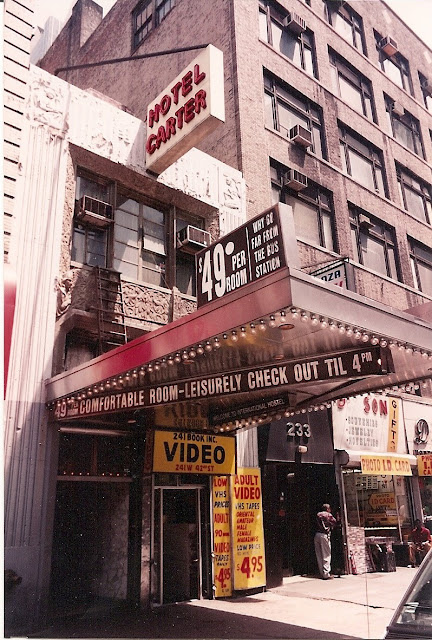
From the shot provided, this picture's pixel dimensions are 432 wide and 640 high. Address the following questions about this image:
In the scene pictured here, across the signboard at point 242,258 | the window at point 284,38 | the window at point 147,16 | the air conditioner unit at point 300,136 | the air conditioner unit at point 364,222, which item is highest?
the window at point 147,16

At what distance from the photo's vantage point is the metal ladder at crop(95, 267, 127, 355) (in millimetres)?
10680

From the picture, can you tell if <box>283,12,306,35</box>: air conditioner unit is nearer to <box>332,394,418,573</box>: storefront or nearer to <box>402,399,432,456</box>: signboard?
<box>332,394,418,573</box>: storefront

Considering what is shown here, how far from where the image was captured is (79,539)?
11.5 meters

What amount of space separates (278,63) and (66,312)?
12.7 meters

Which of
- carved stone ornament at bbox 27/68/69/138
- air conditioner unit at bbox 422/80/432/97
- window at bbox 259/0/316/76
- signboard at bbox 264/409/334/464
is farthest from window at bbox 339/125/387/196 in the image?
carved stone ornament at bbox 27/68/69/138

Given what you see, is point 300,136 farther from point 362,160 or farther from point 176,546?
point 176,546

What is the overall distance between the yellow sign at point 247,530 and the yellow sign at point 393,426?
6.25 m

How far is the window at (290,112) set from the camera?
56.9ft

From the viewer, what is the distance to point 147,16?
21.0 m

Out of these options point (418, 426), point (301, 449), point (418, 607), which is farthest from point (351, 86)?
point (418, 607)

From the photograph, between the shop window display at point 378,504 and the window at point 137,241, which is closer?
the window at point 137,241

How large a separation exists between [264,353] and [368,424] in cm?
966

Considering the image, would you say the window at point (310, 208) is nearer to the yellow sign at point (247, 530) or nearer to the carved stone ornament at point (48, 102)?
the carved stone ornament at point (48, 102)

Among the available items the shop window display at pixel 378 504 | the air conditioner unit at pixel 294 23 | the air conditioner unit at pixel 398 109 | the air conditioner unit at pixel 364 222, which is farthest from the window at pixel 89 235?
the air conditioner unit at pixel 398 109
